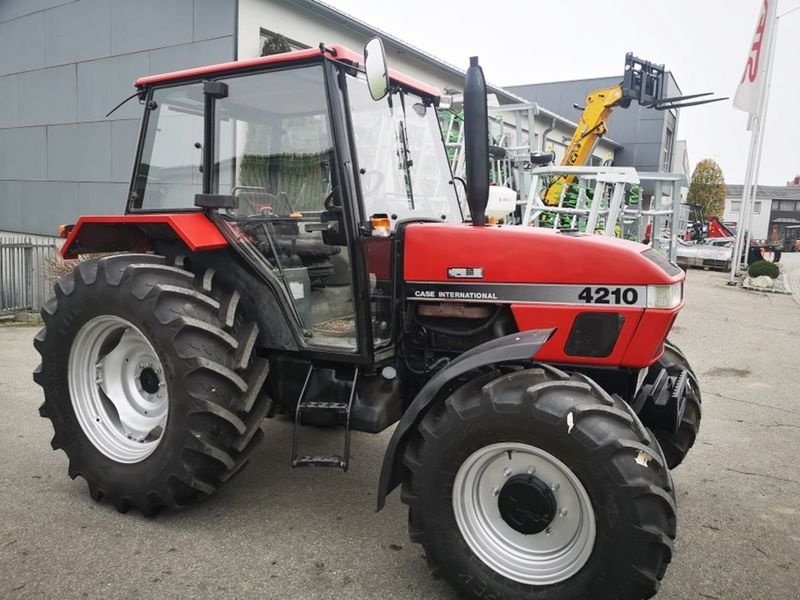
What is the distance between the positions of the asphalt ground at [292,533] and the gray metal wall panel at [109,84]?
6425 mm

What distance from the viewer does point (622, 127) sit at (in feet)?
104

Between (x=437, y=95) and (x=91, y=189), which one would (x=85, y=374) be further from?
(x=91, y=189)

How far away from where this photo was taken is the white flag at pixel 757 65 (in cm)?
1538

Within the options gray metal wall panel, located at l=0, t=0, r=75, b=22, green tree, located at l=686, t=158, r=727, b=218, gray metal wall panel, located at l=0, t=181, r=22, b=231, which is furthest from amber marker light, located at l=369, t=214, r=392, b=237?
green tree, located at l=686, t=158, r=727, b=218

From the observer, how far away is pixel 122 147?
380 inches

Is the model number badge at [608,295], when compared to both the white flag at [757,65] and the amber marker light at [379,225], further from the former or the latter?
the white flag at [757,65]

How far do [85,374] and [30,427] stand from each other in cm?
138

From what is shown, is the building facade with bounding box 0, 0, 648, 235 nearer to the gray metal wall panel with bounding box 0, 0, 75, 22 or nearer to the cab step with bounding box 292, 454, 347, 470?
the gray metal wall panel with bounding box 0, 0, 75, 22

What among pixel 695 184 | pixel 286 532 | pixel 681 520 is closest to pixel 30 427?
pixel 286 532

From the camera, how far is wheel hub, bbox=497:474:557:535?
2396 millimetres

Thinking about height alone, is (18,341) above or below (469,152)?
below

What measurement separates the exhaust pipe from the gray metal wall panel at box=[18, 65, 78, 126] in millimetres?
10003

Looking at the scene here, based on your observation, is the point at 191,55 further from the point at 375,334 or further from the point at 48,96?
the point at 375,334

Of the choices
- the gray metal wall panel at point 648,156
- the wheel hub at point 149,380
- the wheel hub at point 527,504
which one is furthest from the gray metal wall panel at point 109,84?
the gray metal wall panel at point 648,156
